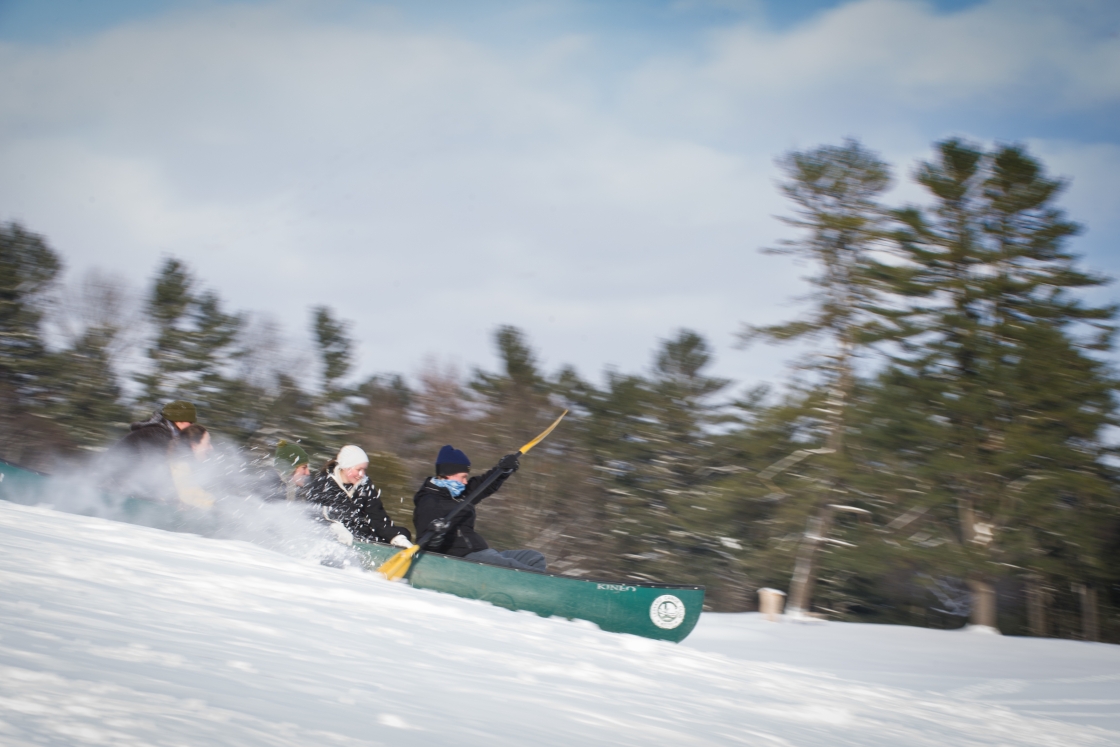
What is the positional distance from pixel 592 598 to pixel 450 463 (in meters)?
1.56

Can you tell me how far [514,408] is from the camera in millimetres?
30281

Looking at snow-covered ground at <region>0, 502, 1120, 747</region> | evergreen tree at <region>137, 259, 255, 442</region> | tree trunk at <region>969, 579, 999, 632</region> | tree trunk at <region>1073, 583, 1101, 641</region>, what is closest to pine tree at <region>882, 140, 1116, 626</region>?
tree trunk at <region>969, 579, 999, 632</region>

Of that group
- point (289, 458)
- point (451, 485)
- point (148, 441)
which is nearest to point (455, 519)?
point (451, 485)

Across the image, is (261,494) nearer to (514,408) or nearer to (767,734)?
(767,734)

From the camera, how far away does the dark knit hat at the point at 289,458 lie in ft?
23.0

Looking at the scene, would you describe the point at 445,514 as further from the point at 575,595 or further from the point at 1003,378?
the point at 1003,378

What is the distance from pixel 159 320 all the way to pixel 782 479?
20381mm

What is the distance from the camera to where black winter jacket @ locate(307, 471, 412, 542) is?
6609 mm

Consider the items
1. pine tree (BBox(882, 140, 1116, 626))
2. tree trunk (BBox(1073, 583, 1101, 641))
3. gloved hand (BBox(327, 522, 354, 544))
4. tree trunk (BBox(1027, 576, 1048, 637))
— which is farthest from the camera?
tree trunk (BBox(1027, 576, 1048, 637))

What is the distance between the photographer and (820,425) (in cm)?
1856

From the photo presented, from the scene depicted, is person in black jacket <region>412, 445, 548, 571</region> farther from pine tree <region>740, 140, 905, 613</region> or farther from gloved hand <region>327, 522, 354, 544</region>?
pine tree <region>740, 140, 905, 613</region>

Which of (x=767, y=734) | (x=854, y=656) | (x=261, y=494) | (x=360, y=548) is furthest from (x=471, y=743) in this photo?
(x=854, y=656)

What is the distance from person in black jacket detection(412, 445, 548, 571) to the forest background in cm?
952

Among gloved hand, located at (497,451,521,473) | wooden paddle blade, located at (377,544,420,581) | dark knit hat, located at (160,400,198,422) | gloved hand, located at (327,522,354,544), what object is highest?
gloved hand, located at (497,451,521,473)
